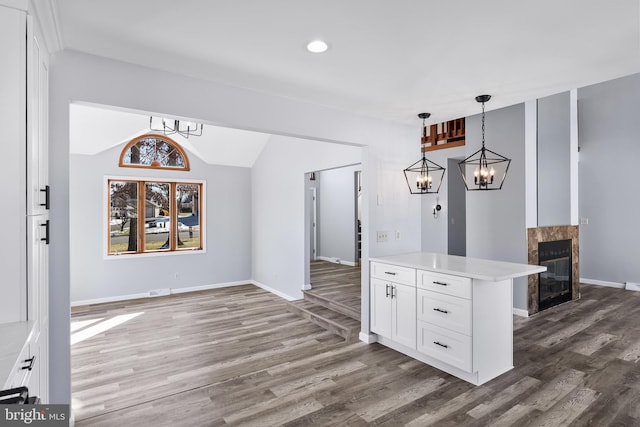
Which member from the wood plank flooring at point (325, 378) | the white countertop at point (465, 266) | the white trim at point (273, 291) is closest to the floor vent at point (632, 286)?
the wood plank flooring at point (325, 378)

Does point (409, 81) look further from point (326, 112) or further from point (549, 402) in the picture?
point (549, 402)

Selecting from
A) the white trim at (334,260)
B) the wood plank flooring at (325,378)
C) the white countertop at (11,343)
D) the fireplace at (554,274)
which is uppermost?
the white countertop at (11,343)

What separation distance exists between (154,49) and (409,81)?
191 cm

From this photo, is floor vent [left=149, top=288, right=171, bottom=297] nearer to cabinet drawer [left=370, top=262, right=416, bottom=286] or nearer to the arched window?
the arched window

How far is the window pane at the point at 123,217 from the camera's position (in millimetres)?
6086

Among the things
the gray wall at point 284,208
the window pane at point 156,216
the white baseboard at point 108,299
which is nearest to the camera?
the gray wall at point 284,208

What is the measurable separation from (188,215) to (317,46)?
5.36 metres

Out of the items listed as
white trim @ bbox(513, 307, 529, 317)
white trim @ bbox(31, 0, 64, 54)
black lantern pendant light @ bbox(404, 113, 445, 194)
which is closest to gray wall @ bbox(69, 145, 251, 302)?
white trim @ bbox(31, 0, 64, 54)

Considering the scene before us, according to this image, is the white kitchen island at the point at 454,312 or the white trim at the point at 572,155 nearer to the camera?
the white kitchen island at the point at 454,312

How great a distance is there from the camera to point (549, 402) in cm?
263

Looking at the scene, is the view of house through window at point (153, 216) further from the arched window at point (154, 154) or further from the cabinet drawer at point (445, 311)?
the cabinet drawer at point (445, 311)

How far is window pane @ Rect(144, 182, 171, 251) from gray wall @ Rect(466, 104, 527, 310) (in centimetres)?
539

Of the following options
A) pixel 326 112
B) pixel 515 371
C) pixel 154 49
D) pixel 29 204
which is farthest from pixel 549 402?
pixel 154 49

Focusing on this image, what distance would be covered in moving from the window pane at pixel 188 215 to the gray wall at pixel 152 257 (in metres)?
0.19
